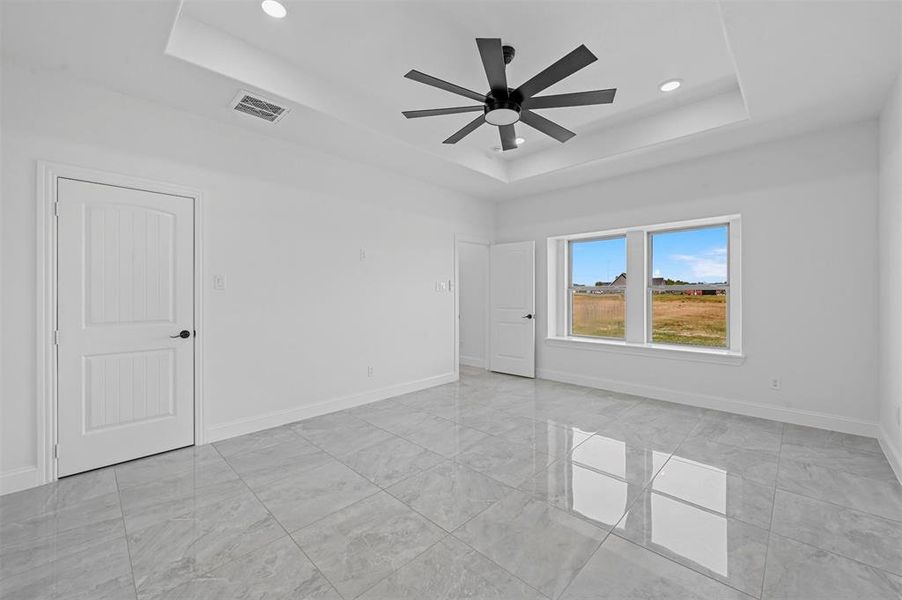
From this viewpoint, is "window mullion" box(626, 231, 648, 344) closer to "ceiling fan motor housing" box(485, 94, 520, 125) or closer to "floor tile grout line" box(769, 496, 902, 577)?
"ceiling fan motor housing" box(485, 94, 520, 125)

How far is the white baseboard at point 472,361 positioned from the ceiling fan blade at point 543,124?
4493mm

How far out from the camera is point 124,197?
296 cm

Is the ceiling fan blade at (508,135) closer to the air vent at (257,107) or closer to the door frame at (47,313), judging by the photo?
the air vent at (257,107)

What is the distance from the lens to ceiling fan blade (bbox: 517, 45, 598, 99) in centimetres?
206

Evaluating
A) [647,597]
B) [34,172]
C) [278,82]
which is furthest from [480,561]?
[34,172]

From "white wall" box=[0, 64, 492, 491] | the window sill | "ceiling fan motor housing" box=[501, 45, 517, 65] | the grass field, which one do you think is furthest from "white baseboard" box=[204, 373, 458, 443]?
"ceiling fan motor housing" box=[501, 45, 517, 65]

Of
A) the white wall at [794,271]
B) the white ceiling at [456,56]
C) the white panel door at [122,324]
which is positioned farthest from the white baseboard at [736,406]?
the white panel door at [122,324]

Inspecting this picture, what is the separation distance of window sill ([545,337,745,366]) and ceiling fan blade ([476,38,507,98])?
3.60 m

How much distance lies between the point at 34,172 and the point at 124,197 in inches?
18.8

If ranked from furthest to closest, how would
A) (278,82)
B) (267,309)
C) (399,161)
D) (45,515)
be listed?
(399,161) < (267,309) < (278,82) < (45,515)

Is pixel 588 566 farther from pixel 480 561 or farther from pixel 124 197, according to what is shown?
pixel 124 197

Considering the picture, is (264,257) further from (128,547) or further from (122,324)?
(128,547)

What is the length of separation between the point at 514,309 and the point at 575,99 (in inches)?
148

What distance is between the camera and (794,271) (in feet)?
12.3
